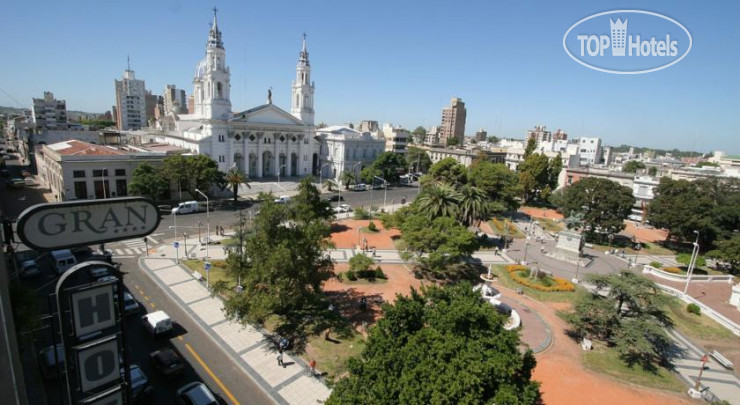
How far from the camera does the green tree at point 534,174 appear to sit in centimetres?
6994

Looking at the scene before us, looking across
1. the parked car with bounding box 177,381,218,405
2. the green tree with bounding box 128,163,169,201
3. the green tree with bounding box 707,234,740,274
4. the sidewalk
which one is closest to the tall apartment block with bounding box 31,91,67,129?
the green tree with bounding box 128,163,169,201

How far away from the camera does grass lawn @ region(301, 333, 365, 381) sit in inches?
782

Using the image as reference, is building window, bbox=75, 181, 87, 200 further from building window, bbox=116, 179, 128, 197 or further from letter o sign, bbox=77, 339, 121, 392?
letter o sign, bbox=77, 339, 121, 392

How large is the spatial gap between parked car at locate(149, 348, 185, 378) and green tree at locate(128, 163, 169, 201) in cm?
3206

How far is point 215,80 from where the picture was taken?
224 ft

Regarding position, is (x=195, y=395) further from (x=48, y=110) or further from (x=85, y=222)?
(x=48, y=110)

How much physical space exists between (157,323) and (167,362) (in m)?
3.54

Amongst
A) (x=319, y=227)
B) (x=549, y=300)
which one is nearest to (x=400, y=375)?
(x=319, y=227)

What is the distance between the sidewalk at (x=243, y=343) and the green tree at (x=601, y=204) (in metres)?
39.8

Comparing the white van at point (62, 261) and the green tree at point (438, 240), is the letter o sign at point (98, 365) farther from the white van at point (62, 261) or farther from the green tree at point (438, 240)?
the white van at point (62, 261)

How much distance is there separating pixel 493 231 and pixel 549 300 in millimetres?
23262

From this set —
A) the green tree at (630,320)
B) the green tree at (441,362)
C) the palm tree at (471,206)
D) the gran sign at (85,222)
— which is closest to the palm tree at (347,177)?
the palm tree at (471,206)

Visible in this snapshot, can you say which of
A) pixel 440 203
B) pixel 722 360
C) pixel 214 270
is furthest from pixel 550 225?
pixel 214 270

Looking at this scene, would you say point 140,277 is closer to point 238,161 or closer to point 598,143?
point 238,161
